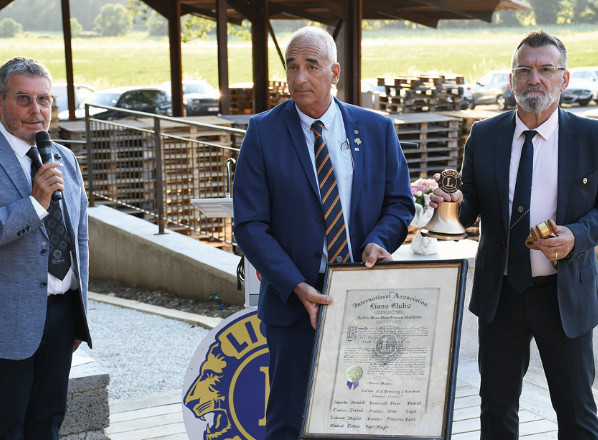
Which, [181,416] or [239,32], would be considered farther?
[239,32]

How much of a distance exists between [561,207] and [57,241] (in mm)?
1954

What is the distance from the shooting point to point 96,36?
68.8 meters

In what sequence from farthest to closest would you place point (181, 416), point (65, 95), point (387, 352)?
point (65, 95), point (181, 416), point (387, 352)

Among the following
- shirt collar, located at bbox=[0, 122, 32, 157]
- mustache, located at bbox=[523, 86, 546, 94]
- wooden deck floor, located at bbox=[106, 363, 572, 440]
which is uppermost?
mustache, located at bbox=[523, 86, 546, 94]

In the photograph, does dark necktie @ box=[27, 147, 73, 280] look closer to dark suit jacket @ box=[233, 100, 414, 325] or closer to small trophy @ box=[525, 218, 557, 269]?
dark suit jacket @ box=[233, 100, 414, 325]

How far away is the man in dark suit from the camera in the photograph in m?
3.08

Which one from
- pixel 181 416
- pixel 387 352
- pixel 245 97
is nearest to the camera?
pixel 387 352

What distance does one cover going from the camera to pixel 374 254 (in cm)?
275

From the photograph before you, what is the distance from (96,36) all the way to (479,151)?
69.8m

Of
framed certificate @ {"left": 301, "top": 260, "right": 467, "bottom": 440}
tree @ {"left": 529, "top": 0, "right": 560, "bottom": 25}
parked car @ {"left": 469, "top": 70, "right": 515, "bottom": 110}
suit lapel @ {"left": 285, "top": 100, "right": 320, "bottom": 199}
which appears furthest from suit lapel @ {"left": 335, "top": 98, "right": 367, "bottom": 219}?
tree @ {"left": 529, "top": 0, "right": 560, "bottom": 25}

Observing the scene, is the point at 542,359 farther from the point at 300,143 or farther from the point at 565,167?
the point at 300,143

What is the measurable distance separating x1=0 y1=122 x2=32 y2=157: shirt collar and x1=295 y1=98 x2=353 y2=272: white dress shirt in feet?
3.49

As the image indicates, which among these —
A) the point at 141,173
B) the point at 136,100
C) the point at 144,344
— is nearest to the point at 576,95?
the point at 136,100

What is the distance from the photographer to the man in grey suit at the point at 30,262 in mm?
2900
